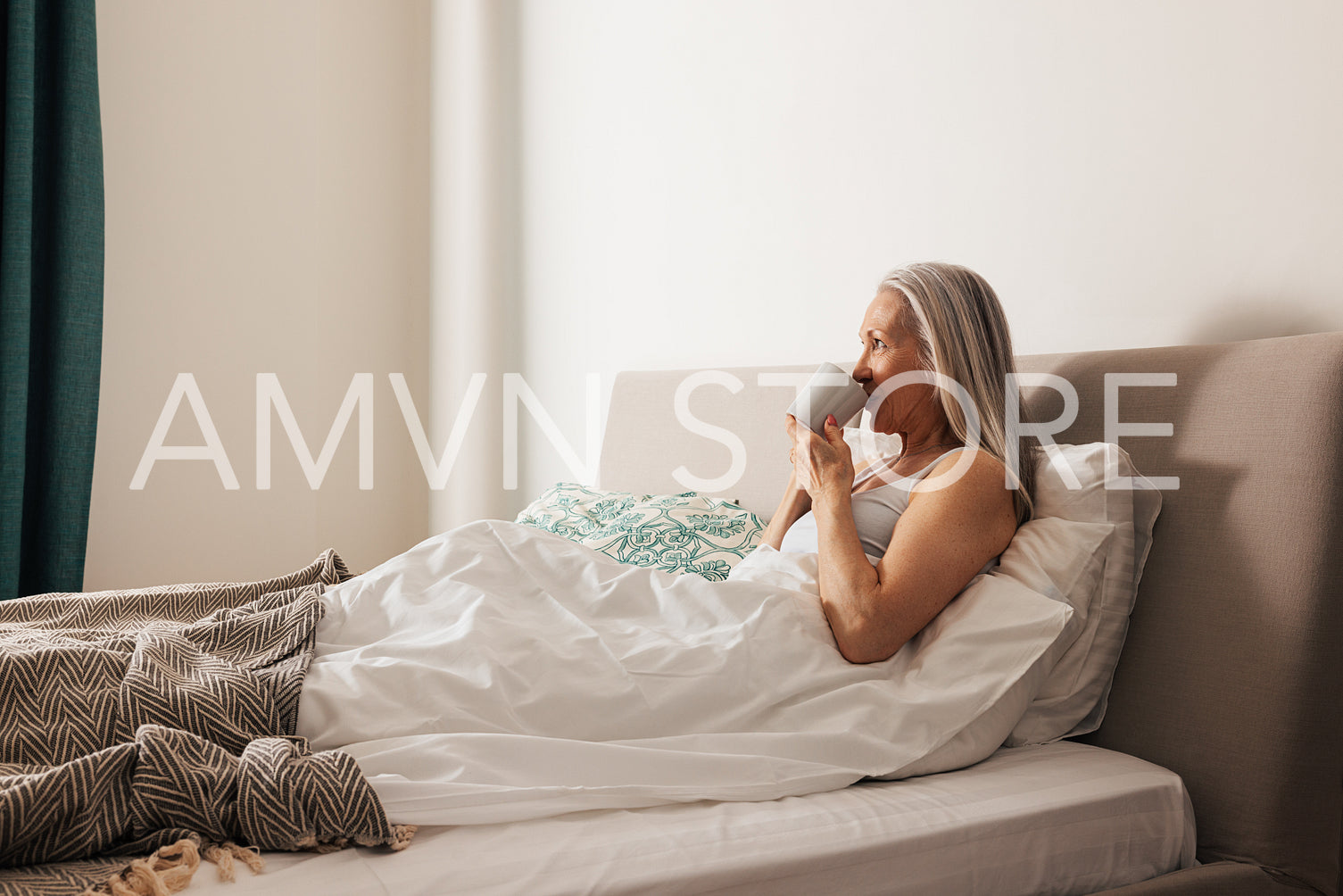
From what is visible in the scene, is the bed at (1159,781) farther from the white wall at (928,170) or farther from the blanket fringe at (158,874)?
the white wall at (928,170)

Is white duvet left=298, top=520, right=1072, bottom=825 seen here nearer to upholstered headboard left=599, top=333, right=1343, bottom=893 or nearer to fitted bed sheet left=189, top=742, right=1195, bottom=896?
fitted bed sheet left=189, top=742, right=1195, bottom=896

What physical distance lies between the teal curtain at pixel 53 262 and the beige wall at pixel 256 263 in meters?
0.21

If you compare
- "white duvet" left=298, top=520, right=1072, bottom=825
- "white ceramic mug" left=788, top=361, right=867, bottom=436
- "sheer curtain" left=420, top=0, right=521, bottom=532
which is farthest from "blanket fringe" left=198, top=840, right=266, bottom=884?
"sheer curtain" left=420, top=0, right=521, bottom=532

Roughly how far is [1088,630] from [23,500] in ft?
9.44

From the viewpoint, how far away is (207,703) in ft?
3.05

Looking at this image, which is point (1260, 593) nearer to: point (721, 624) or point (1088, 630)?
point (1088, 630)

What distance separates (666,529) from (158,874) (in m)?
1.15

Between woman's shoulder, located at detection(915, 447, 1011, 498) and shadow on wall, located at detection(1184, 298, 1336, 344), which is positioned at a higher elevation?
shadow on wall, located at detection(1184, 298, 1336, 344)

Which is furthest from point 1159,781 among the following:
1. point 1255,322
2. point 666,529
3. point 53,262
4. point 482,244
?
point 53,262

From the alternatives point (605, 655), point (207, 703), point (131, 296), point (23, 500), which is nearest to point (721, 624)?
point (605, 655)

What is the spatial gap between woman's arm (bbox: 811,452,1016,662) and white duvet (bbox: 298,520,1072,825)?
28 millimetres

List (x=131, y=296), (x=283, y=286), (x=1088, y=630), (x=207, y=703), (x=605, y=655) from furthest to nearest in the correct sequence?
(x=283, y=286) < (x=131, y=296) < (x=1088, y=630) < (x=605, y=655) < (x=207, y=703)

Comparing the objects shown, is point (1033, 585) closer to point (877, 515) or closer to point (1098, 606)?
point (1098, 606)

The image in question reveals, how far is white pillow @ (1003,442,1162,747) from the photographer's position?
1.23 m
